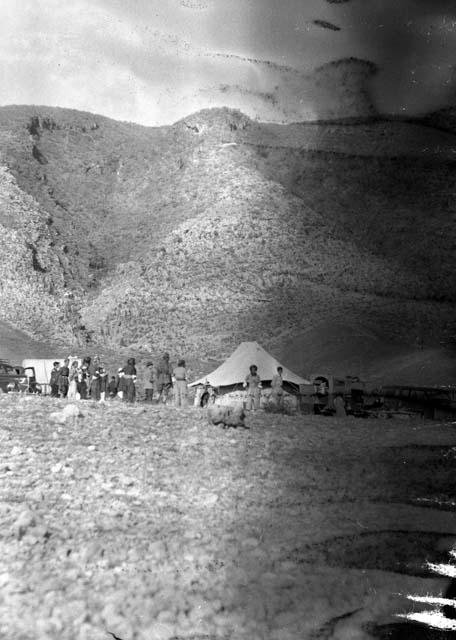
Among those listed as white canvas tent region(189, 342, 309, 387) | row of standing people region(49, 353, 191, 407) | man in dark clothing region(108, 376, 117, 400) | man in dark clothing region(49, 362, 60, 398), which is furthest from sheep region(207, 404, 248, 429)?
white canvas tent region(189, 342, 309, 387)

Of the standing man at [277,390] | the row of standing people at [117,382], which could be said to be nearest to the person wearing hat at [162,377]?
the row of standing people at [117,382]

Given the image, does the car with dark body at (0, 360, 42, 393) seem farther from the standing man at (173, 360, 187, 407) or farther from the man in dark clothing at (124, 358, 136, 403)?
the standing man at (173, 360, 187, 407)

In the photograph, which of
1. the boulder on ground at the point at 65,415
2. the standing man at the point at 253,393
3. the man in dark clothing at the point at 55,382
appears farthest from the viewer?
the man in dark clothing at the point at 55,382

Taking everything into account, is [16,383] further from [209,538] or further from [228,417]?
[209,538]

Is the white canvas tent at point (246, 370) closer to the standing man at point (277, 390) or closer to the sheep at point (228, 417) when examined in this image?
the standing man at point (277, 390)

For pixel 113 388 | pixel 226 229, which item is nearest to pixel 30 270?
pixel 226 229

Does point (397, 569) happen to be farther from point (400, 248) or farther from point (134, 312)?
point (400, 248)

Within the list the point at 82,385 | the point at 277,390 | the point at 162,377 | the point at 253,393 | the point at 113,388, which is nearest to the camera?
the point at 253,393

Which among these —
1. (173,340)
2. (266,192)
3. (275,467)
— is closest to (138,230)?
(266,192)
